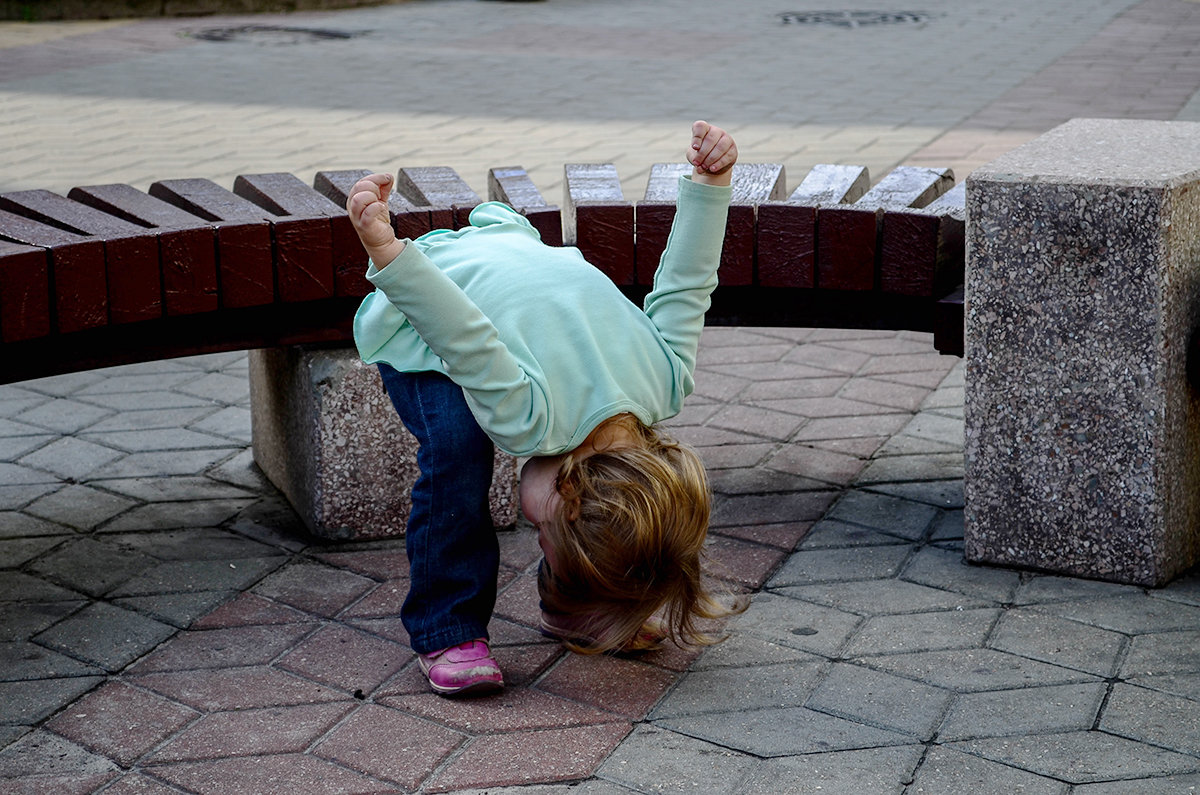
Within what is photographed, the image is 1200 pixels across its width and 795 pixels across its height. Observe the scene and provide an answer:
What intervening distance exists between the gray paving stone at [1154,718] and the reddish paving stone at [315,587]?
1.37 m

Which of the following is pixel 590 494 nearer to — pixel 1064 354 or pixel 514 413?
pixel 514 413

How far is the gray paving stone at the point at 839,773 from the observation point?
7.11 feet

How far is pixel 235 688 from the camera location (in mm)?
2486

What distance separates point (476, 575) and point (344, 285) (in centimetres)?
73

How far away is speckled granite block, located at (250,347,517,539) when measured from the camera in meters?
3.00

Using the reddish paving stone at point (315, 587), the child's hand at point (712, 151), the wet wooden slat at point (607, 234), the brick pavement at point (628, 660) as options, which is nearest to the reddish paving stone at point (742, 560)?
the brick pavement at point (628, 660)

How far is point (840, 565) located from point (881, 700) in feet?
1.81

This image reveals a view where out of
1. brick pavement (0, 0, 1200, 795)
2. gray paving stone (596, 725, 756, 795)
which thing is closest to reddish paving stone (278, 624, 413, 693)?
brick pavement (0, 0, 1200, 795)

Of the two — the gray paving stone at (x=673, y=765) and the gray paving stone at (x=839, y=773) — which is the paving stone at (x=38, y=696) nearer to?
the gray paving stone at (x=673, y=765)

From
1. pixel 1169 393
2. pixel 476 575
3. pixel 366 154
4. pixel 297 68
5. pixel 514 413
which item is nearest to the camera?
pixel 514 413

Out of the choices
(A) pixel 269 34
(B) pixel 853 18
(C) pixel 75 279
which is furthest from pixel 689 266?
(B) pixel 853 18

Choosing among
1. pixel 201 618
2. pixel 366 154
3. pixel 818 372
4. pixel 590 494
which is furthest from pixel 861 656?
pixel 366 154

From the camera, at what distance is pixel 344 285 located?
2900mm

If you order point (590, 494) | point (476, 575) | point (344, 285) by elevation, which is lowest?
point (476, 575)
